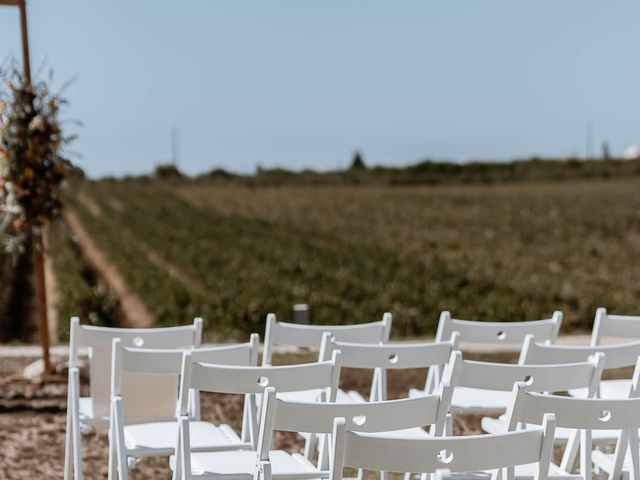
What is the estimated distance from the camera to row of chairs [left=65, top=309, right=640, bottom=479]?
9.96 ft

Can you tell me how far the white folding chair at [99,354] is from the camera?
4.80 m

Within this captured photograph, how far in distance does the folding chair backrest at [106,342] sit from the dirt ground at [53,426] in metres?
0.86

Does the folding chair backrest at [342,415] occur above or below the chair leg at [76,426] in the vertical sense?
above

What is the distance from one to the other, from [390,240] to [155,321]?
41.5 ft

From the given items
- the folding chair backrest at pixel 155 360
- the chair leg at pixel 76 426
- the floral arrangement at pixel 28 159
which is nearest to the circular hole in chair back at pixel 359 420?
the folding chair backrest at pixel 155 360

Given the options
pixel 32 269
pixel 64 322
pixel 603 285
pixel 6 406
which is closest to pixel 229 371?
pixel 6 406

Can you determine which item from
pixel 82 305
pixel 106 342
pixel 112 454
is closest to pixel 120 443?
pixel 112 454

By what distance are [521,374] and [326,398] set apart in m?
0.98

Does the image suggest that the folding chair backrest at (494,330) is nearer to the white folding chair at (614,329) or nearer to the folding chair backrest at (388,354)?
the white folding chair at (614,329)

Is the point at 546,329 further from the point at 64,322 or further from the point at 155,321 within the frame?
the point at 155,321

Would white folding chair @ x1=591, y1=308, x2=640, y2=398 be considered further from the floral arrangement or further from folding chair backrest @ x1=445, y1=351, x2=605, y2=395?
the floral arrangement

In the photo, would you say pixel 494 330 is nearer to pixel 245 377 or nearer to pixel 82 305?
pixel 245 377

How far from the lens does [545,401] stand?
3338 millimetres

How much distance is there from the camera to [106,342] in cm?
494
